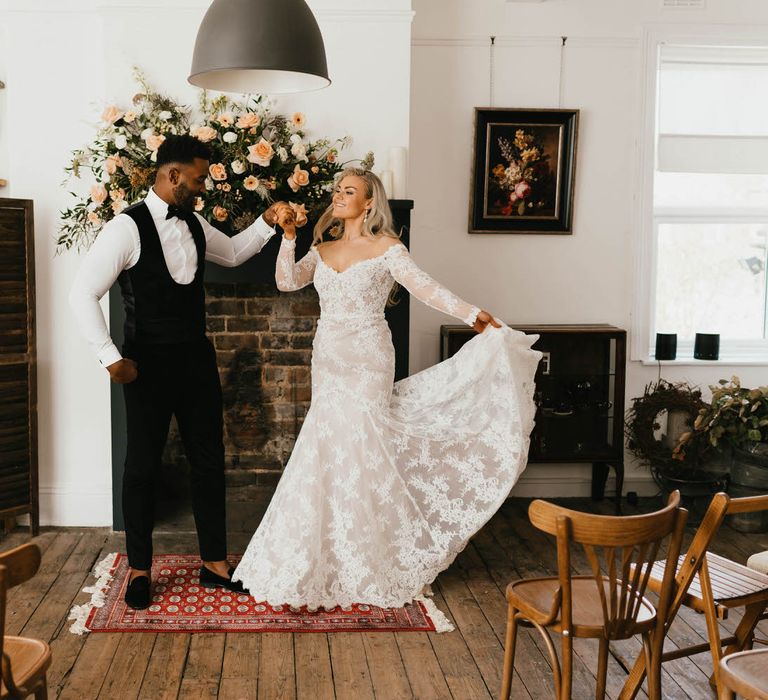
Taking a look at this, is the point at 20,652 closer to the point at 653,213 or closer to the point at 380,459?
the point at 380,459

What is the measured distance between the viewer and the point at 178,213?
359cm

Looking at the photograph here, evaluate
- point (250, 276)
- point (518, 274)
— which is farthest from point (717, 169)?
point (250, 276)

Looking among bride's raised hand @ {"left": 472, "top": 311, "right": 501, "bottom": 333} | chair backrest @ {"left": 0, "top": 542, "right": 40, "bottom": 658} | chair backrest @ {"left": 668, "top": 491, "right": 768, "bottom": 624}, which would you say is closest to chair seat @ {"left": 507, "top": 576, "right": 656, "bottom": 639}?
chair backrest @ {"left": 668, "top": 491, "right": 768, "bottom": 624}

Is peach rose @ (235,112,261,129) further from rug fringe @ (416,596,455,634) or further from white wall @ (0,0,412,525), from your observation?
rug fringe @ (416,596,455,634)

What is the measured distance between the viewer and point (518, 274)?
17.3 feet

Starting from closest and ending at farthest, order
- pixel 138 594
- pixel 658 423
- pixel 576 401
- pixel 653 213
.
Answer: pixel 138 594, pixel 576 401, pixel 658 423, pixel 653 213

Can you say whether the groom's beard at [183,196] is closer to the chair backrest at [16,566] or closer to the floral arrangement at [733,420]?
the chair backrest at [16,566]

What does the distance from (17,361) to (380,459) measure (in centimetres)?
204

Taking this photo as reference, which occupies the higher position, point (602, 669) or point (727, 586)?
point (727, 586)

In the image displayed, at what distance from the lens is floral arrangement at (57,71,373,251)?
4.20 metres

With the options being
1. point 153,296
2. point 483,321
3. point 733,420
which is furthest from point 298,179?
point 733,420

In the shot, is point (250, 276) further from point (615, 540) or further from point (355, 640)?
point (615, 540)

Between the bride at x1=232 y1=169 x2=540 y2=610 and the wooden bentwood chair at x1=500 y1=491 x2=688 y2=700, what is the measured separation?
1.06 meters

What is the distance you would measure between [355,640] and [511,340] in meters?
1.34
